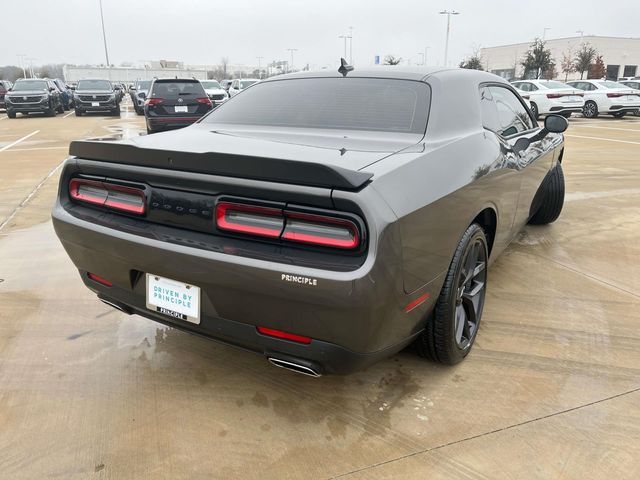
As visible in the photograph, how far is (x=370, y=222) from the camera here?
1.72 meters

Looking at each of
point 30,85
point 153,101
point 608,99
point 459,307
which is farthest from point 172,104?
→ point 608,99

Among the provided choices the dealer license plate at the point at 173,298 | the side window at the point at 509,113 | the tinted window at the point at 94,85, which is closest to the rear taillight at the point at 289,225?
the dealer license plate at the point at 173,298

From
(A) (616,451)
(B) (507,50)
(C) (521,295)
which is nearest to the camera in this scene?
(A) (616,451)

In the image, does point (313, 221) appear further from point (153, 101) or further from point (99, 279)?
point (153, 101)

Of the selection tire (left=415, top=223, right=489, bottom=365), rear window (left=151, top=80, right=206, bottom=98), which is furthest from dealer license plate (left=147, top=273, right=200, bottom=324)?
rear window (left=151, top=80, right=206, bottom=98)

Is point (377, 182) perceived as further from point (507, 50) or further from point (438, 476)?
point (507, 50)

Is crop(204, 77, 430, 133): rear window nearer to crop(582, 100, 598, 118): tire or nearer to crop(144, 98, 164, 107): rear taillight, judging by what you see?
crop(144, 98, 164, 107): rear taillight

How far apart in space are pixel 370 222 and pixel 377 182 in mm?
174

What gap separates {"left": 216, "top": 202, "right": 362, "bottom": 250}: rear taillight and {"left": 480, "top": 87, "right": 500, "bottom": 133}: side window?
1.59 meters

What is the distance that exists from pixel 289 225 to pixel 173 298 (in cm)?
64

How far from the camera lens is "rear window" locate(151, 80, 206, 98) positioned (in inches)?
493

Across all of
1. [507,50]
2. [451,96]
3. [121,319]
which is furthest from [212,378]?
[507,50]

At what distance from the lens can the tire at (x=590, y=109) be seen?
65.5 ft

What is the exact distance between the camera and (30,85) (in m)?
20.0
